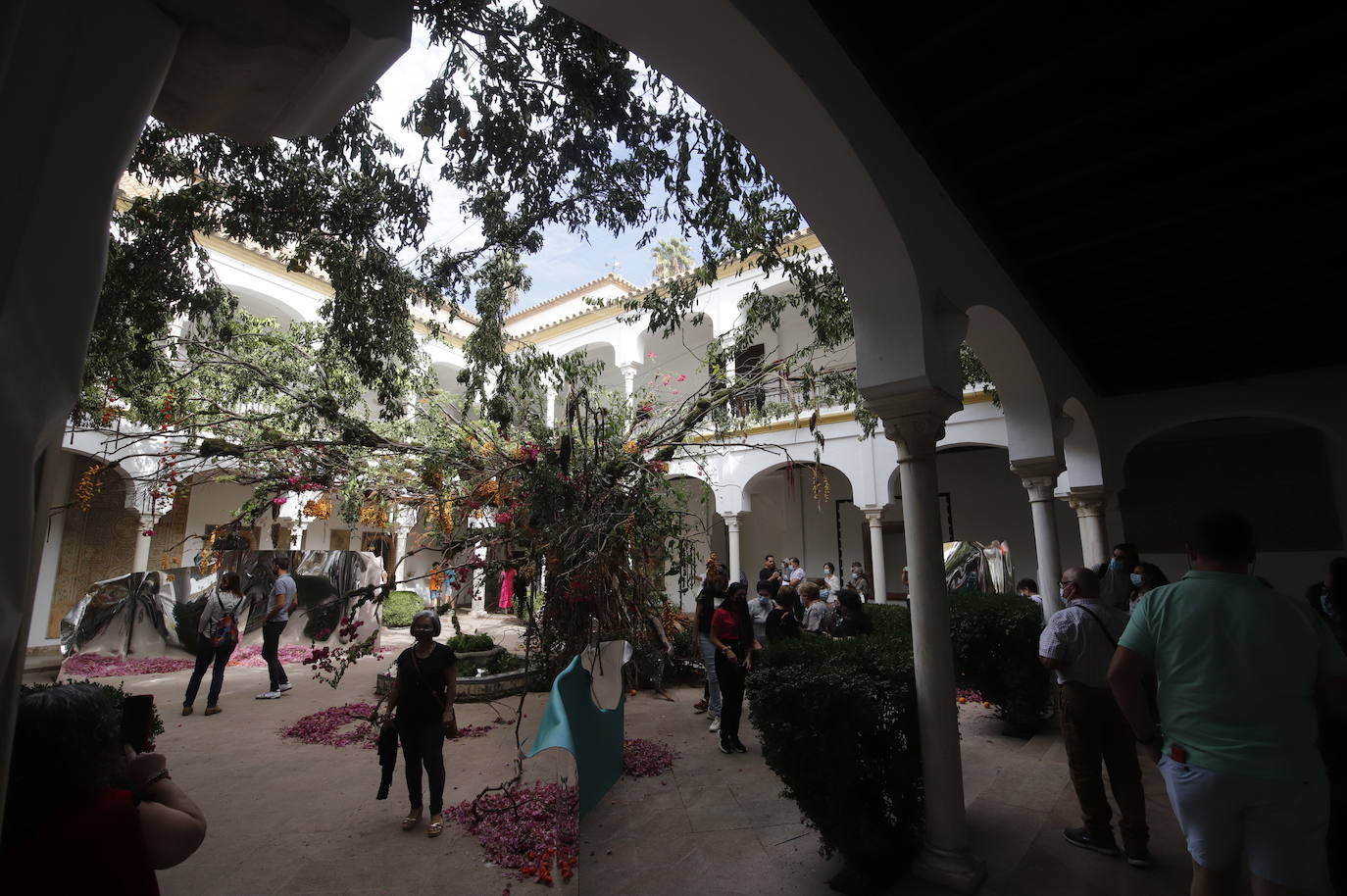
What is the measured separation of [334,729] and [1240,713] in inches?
286

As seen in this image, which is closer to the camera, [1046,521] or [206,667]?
[1046,521]

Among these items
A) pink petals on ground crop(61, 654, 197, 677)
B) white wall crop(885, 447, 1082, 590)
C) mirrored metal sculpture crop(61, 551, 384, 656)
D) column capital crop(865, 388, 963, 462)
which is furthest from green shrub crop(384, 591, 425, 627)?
column capital crop(865, 388, 963, 462)

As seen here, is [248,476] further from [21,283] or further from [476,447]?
[21,283]

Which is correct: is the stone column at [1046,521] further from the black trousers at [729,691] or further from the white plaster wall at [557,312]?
the white plaster wall at [557,312]

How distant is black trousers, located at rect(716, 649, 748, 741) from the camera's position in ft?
18.1

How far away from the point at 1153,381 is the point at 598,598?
24.3 ft

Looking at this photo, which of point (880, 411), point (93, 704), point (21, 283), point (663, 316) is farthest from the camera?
point (663, 316)

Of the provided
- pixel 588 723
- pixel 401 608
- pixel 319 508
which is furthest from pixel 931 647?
pixel 401 608

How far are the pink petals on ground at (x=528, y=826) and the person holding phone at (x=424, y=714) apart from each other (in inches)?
11.6

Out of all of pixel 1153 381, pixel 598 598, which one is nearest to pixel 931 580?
pixel 598 598

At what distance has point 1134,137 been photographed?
3438 mm

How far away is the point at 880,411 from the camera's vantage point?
3.78 meters

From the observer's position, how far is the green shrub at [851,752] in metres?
3.08

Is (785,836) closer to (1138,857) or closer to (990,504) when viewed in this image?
(1138,857)
